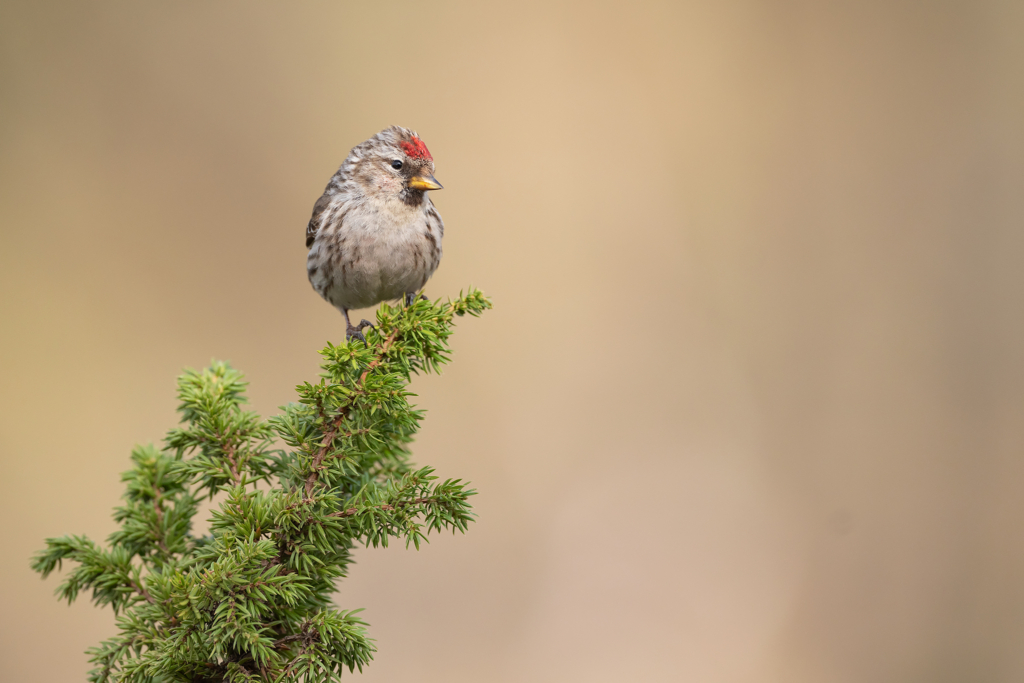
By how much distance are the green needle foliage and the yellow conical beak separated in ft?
1.29

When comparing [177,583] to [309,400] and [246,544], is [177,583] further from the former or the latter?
[309,400]

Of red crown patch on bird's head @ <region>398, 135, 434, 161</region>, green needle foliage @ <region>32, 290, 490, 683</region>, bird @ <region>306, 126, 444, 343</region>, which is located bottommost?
green needle foliage @ <region>32, 290, 490, 683</region>

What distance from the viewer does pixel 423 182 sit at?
1.06m

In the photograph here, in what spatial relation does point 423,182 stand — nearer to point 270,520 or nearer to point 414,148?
point 414,148

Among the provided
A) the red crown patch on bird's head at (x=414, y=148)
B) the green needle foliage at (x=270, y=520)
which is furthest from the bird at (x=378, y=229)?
the green needle foliage at (x=270, y=520)

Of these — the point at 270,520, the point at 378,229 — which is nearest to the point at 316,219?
the point at 378,229

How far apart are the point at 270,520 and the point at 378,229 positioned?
56cm

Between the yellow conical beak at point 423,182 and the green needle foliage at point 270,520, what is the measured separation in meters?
0.39

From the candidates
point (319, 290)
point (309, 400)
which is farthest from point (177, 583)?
point (319, 290)

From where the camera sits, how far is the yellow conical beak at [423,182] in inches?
41.6

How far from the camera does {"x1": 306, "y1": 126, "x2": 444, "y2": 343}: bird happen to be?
40.8 inches

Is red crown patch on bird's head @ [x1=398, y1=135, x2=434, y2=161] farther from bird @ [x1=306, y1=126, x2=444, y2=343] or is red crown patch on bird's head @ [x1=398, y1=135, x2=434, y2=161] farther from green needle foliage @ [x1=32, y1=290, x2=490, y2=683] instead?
green needle foliage @ [x1=32, y1=290, x2=490, y2=683]

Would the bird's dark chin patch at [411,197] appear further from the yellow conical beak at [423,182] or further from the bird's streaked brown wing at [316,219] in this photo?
Answer: the bird's streaked brown wing at [316,219]

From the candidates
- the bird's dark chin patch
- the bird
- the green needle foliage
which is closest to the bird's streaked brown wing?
the bird
